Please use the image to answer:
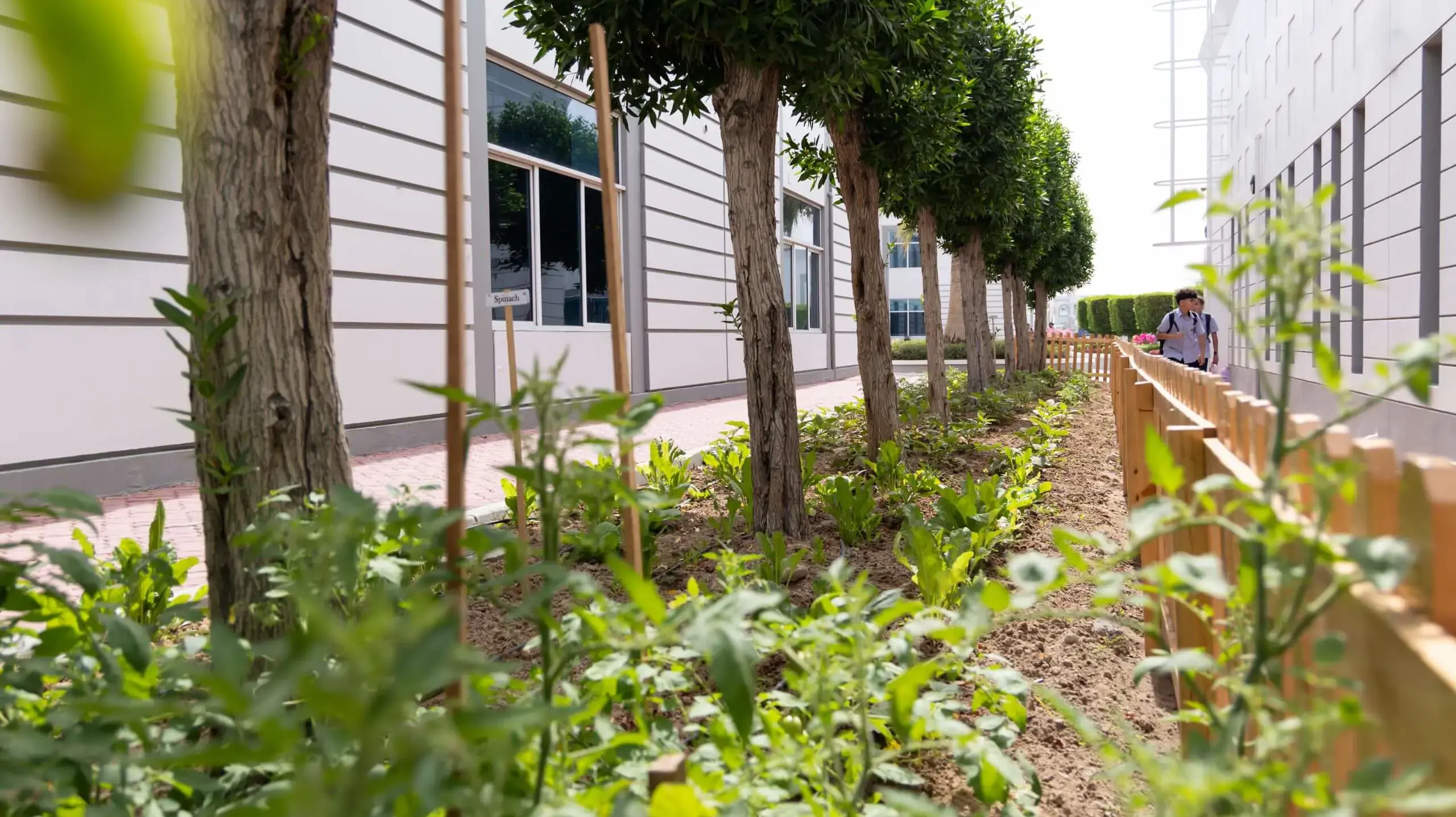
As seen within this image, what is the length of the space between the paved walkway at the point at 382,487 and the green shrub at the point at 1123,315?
38.3 metres

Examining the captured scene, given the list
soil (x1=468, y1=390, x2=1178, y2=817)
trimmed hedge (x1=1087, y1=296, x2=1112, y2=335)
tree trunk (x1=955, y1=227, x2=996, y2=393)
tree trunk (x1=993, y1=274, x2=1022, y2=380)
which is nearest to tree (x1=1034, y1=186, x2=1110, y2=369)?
tree trunk (x1=993, y1=274, x2=1022, y2=380)

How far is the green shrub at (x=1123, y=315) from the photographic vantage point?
4600 centimetres

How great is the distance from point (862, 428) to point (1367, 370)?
653 cm

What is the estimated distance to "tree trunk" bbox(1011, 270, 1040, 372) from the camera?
20.2 m

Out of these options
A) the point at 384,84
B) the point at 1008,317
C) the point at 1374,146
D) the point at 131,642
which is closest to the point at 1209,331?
the point at 1374,146

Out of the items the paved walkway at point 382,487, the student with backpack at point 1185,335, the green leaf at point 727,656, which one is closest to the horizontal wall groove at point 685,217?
the paved walkway at point 382,487

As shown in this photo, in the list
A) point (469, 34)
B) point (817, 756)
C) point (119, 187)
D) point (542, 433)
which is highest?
point (469, 34)

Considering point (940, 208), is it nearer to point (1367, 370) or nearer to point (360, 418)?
point (1367, 370)

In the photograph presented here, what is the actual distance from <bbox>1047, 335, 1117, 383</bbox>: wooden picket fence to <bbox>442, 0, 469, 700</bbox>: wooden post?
24.0 metres

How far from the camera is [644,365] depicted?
44.1ft

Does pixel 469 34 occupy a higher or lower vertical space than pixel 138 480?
higher

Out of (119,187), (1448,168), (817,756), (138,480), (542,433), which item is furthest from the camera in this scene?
(1448,168)

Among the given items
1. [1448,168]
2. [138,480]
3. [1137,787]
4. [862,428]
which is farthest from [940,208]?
[1137,787]

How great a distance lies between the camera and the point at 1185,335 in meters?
9.66
